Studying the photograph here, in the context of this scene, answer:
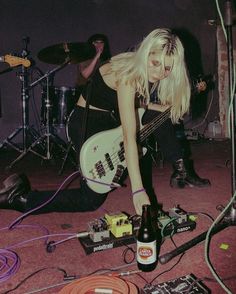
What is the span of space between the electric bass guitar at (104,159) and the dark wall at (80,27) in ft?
12.5

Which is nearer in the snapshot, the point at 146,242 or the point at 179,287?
the point at 179,287

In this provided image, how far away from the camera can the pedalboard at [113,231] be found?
2277mm

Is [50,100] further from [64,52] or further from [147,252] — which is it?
[147,252]

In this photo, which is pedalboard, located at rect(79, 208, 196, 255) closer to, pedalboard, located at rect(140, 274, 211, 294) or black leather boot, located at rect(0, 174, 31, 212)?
pedalboard, located at rect(140, 274, 211, 294)

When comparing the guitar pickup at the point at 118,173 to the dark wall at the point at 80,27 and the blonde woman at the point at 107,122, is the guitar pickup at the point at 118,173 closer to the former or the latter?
the blonde woman at the point at 107,122

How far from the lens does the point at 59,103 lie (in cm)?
527

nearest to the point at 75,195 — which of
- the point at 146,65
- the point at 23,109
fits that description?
the point at 146,65

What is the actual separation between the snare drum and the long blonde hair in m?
2.79

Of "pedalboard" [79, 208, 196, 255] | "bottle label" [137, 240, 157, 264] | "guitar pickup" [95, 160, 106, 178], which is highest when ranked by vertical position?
"guitar pickup" [95, 160, 106, 178]

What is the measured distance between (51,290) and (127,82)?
130 cm

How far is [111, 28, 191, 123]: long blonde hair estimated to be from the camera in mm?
2189

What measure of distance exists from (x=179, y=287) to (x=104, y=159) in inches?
49.5

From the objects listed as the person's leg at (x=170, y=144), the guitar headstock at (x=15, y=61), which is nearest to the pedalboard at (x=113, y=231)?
the person's leg at (x=170, y=144)

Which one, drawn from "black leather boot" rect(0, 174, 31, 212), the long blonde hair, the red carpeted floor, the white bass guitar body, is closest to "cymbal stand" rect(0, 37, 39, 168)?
"black leather boot" rect(0, 174, 31, 212)
